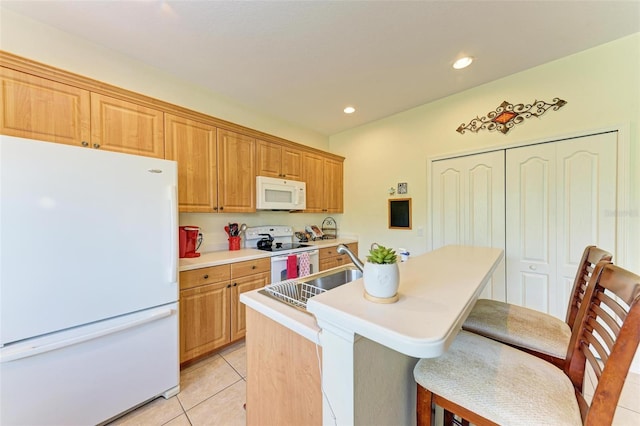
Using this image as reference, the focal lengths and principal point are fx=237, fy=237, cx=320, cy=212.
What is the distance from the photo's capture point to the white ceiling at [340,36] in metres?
1.61

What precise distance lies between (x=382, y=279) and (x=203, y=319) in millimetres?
1957

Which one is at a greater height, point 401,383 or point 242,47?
point 242,47

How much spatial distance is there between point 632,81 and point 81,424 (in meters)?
4.58

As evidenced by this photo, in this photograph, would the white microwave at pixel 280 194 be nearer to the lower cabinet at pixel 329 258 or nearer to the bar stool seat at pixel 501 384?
the lower cabinet at pixel 329 258

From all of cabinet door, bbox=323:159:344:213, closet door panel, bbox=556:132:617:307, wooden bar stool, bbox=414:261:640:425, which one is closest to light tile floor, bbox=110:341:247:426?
wooden bar stool, bbox=414:261:640:425

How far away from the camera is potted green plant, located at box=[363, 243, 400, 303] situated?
80cm

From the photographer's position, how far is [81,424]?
4.59 ft

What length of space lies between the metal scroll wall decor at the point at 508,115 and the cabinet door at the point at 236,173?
8.32 feet

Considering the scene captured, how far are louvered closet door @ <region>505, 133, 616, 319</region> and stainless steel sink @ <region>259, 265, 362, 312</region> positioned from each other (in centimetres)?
194

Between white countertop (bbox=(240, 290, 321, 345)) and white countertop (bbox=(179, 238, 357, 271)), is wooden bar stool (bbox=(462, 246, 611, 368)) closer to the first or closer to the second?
white countertop (bbox=(240, 290, 321, 345))

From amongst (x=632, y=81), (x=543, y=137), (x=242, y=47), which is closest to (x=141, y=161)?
(x=242, y=47)

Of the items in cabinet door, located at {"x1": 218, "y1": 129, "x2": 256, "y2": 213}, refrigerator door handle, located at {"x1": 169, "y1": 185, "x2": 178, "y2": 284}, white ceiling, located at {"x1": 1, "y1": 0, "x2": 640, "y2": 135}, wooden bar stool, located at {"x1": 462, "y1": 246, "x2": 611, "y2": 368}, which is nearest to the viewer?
wooden bar stool, located at {"x1": 462, "y1": 246, "x2": 611, "y2": 368}

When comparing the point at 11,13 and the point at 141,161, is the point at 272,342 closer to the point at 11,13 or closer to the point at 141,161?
the point at 141,161

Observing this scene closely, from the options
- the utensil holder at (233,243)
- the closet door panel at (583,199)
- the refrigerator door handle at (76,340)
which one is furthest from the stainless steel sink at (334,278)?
the closet door panel at (583,199)
